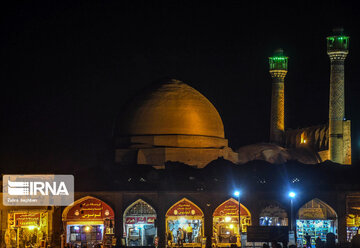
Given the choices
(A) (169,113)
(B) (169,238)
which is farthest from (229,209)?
(A) (169,113)

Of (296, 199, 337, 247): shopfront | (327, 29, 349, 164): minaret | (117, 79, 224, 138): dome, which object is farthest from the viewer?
(327, 29, 349, 164): minaret

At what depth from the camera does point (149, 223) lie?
123 feet

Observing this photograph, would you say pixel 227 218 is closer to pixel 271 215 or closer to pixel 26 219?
pixel 271 215

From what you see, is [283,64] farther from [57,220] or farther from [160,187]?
[57,220]

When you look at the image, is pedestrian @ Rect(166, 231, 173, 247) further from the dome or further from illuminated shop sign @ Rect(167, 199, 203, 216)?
the dome

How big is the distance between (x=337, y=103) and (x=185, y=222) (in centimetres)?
1737

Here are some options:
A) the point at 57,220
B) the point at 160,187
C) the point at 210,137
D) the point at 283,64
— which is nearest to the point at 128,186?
the point at 160,187

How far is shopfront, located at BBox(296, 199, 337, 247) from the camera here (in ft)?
121

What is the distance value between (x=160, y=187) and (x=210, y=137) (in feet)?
33.6

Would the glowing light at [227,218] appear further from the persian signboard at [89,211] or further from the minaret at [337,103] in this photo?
the minaret at [337,103]

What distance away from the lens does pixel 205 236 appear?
3691cm

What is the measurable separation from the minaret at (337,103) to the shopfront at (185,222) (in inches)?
641

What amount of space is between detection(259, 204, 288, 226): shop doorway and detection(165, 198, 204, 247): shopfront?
2775mm

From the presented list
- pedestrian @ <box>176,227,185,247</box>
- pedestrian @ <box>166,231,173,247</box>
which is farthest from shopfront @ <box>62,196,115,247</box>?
pedestrian @ <box>176,227,185,247</box>
